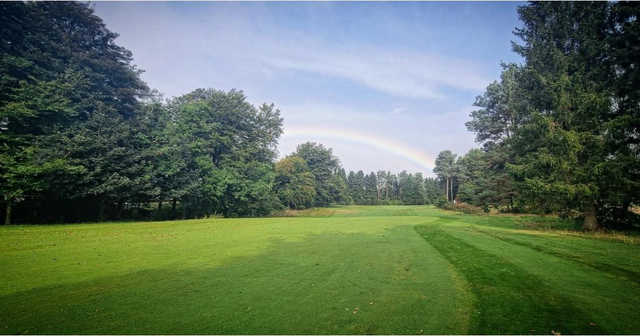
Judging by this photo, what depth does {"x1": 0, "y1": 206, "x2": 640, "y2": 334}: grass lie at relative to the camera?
3.51 metres

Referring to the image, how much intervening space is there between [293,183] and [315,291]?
45.6 meters

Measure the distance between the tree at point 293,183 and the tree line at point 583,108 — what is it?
35.8 m

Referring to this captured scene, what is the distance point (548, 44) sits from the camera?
18078 millimetres

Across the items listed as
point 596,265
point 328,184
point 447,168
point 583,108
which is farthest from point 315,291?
point 447,168

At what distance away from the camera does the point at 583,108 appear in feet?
48.1

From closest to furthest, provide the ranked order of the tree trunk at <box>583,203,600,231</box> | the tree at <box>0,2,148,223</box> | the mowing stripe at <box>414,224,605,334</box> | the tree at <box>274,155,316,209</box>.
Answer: the mowing stripe at <box>414,224,605,334</box> → the tree trunk at <box>583,203,600,231</box> → the tree at <box>0,2,148,223</box> → the tree at <box>274,155,316,209</box>

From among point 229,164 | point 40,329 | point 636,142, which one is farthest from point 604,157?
point 229,164

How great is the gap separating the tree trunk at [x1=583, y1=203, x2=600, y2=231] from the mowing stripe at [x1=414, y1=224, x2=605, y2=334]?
14.1 metres

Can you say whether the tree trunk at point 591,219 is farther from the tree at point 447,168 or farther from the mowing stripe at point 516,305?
the tree at point 447,168

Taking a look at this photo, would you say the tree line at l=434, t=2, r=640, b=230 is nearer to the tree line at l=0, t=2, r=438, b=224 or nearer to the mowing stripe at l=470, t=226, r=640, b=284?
the mowing stripe at l=470, t=226, r=640, b=284

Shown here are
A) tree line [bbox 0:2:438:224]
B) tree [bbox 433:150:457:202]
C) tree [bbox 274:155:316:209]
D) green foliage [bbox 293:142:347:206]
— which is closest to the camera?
tree line [bbox 0:2:438:224]

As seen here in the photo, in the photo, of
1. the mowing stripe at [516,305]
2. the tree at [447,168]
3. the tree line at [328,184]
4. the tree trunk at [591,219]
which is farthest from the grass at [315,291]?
the tree at [447,168]

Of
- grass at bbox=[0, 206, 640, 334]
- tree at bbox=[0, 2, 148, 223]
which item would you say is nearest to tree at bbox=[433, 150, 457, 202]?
grass at bbox=[0, 206, 640, 334]

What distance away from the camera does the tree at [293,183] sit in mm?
48531
